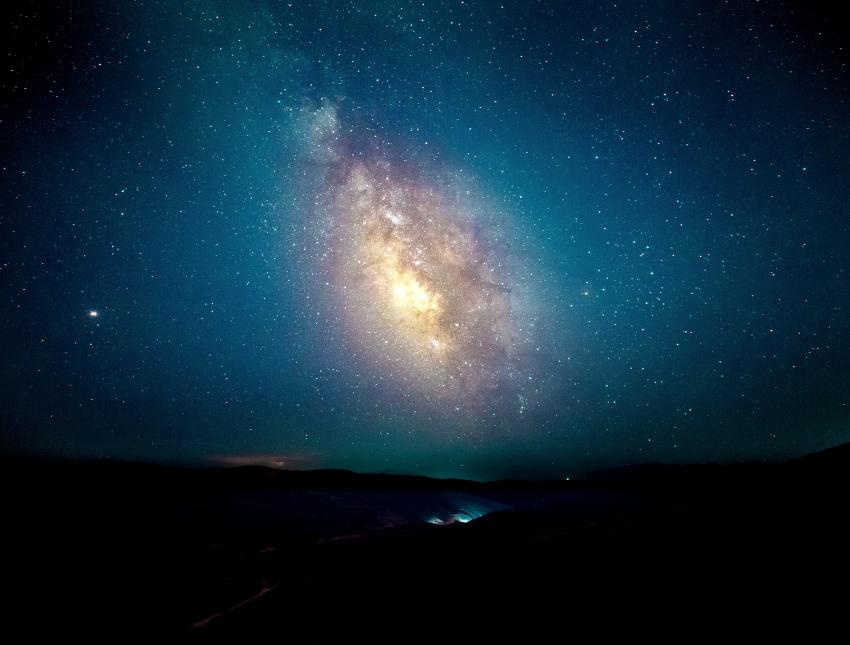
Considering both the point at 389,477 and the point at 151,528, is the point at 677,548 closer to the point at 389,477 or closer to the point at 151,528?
the point at 151,528

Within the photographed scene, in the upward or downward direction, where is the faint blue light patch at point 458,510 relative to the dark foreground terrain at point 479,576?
downward

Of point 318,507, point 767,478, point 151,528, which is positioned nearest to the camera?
point 767,478

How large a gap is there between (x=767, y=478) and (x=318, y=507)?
26.0m

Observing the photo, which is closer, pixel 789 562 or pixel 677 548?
pixel 789 562

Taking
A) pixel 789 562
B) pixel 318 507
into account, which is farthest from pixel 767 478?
pixel 318 507

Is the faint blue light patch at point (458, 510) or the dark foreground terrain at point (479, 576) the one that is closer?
the dark foreground terrain at point (479, 576)

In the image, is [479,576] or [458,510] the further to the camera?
[458,510]

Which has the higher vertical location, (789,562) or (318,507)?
(789,562)

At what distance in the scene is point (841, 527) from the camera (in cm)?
476

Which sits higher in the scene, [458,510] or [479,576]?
[479,576]

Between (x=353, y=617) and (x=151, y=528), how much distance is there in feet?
57.3

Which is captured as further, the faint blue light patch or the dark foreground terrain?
the faint blue light patch

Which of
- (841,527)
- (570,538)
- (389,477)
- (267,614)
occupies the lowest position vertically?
(389,477)

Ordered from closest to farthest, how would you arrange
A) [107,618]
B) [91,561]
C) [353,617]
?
[353,617], [107,618], [91,561]
